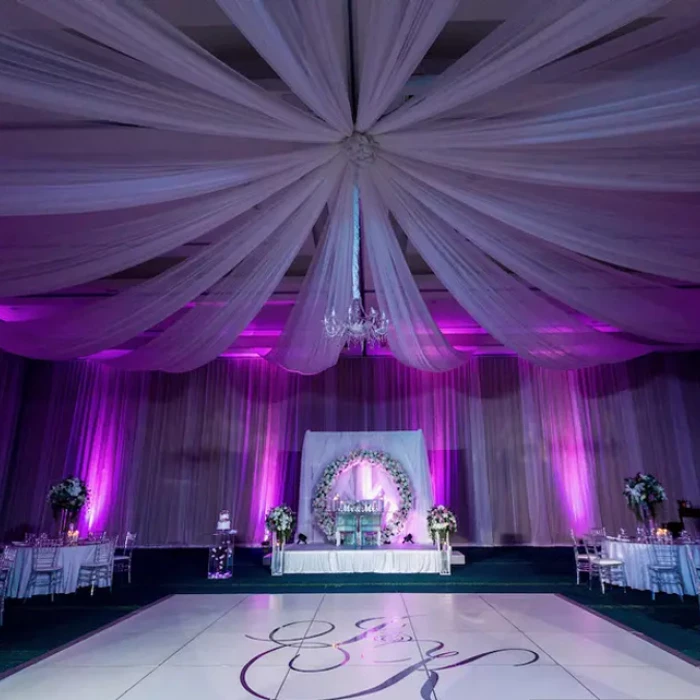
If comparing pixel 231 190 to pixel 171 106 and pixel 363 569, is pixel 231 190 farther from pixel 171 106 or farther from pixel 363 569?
pixel 363 569

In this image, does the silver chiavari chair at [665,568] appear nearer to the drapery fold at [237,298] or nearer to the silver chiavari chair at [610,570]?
the silver chiavari chair at [610,570]

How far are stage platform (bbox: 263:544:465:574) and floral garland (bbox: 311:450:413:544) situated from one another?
5.01 ft

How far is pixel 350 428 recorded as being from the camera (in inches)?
443

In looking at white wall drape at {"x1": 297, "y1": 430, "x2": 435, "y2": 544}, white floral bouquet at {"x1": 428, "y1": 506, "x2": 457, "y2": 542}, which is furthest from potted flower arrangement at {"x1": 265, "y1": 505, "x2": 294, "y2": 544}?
white floral bouquet at {"x1": 428, "y1": 506, "x2": 457, "y2": 542}

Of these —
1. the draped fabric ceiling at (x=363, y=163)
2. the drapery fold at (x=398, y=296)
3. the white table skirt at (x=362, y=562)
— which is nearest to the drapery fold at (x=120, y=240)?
the draped fabric ceiling at (x=363, y=163)

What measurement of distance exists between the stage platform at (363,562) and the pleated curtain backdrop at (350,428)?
2772 mm

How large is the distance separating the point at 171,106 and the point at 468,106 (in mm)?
→ 2001

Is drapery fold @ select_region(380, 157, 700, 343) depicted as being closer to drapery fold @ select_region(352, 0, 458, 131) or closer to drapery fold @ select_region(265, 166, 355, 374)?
drapery fold @ select_region(265, 166, 355, 374)

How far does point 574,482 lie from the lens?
35.1 ft

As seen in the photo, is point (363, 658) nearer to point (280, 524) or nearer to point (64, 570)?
point (280, 524)

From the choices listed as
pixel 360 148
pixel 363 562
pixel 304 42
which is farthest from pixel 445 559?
pixel 304 42

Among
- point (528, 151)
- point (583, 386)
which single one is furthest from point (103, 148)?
point (583, 386)

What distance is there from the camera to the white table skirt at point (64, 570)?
21.2 ft

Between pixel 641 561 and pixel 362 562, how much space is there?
149 inches
